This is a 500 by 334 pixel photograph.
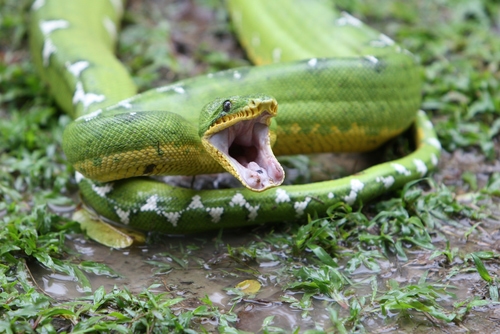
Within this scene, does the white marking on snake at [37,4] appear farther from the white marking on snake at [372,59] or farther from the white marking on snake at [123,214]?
the white marking on snake at [372,59]

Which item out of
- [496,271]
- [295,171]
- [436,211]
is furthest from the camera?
[295,171]

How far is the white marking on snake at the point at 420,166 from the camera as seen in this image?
164 inches

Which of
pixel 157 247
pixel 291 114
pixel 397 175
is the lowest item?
pixel 157 247

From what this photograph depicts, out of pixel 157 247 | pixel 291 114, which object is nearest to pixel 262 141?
pixel 291 114

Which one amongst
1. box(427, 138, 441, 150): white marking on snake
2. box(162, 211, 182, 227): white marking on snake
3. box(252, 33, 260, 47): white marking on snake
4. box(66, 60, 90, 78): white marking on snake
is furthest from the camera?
box(252, 33, 260, 47): white marking on snake

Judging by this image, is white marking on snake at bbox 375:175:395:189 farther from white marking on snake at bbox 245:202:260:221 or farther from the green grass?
white marking on snake at bbox 245:202:260:221

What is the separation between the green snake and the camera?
3.46 metres

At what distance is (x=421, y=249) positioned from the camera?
363 cm

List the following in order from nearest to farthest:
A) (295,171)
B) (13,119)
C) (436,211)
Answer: (436,211) < (295,171) < (13,119)

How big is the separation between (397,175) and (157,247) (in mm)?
1722

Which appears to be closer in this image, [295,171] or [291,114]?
[291,114]

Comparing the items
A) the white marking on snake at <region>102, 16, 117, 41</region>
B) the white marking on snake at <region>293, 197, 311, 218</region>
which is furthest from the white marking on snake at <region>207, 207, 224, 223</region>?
the white marking on snake at <region>102, 16, 117, 41</region>

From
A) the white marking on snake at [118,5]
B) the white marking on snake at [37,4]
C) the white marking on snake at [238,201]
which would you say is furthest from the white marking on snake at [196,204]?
the white marking on snake at [118,5]

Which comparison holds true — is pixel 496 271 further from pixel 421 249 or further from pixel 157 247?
pixel 157 247
